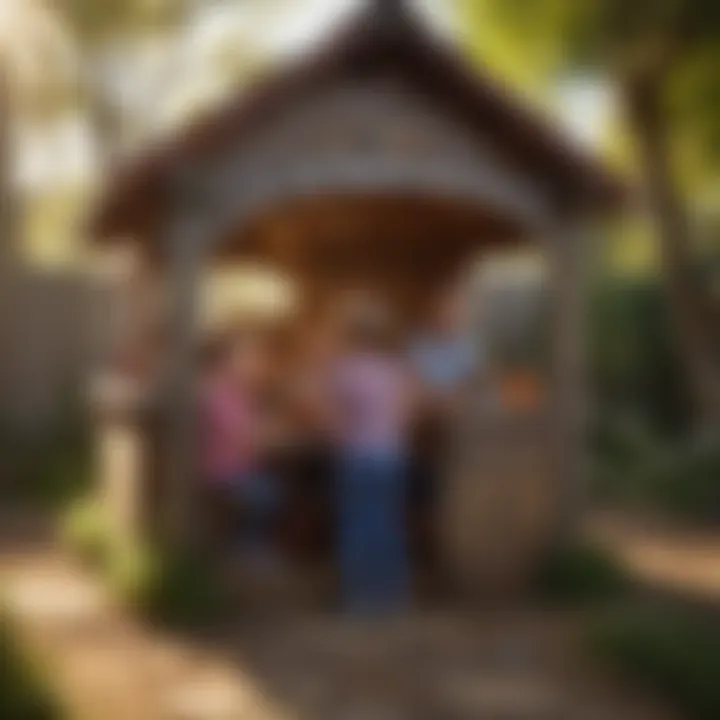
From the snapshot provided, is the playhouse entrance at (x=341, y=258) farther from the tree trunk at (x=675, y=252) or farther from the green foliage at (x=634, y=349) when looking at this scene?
the green foliage at (x=634, y=349)

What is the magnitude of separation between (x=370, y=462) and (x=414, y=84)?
193cm

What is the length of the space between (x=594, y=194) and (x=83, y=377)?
6.41m

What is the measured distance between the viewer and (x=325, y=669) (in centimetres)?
661

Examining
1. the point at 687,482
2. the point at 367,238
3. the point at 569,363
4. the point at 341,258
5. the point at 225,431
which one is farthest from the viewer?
the point at 687,482

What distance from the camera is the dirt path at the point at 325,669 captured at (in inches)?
237

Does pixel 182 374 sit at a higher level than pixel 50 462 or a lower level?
lower

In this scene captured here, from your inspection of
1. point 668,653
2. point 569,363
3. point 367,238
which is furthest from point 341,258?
point 668,653

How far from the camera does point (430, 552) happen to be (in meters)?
8.46

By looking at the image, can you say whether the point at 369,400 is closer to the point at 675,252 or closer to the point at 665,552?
the point at 665,552

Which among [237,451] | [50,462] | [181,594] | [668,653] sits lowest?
[668,653]

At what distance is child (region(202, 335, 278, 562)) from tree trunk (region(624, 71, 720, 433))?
192 inches

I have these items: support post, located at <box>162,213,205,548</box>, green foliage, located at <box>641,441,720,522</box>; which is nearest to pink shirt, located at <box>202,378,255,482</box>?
support post, located at <box>162,213,205,548</box>

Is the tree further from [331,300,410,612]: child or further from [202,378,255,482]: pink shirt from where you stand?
[202,378,255,482]: pink shirt

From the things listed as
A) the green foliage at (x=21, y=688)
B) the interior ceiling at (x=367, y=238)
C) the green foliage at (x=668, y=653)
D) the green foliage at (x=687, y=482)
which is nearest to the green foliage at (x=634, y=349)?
the green foliage at (x=687, y=482)
